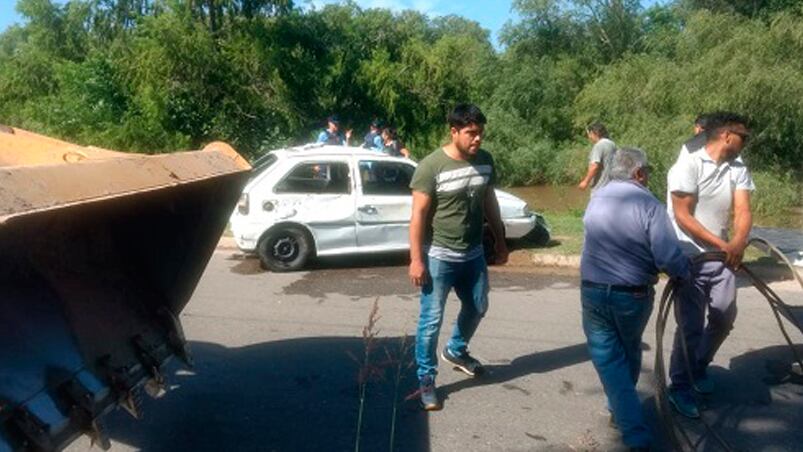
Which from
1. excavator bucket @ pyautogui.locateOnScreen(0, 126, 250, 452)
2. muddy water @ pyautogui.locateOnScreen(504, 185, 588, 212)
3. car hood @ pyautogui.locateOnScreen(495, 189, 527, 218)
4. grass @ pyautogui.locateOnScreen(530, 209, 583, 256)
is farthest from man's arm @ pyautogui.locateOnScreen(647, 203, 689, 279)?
muddy water @ pyautogui.locateOnScreen(504, 185, 588, 212)

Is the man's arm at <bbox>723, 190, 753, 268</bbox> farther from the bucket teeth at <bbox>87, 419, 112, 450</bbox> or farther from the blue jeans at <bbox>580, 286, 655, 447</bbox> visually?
the bucket teeth at <bbox>87, 419, 112, 450</bbox>

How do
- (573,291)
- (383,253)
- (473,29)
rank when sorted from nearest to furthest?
1. (573,291)
2. (383,253)
3. (473,29)

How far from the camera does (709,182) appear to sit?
5.23 meters

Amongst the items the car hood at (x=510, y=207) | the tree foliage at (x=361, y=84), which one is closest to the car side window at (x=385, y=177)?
the car hood at (x=510, y=207)

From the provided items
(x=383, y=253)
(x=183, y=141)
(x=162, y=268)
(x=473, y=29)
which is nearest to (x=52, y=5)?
(x=183, y=141)

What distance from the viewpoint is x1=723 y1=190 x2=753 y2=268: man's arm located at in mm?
4867

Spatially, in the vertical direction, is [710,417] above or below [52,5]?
below

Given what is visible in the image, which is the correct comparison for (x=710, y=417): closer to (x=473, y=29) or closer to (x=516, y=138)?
(x=516, y=138)

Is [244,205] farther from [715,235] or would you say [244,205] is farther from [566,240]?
[715,235]

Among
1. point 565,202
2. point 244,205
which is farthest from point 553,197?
point 244,205

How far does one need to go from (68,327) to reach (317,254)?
6.40 metres

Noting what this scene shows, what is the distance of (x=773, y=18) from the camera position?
20.1 meters

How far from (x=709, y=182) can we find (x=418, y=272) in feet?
5.93

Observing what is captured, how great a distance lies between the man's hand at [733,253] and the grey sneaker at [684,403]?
0.84 m
